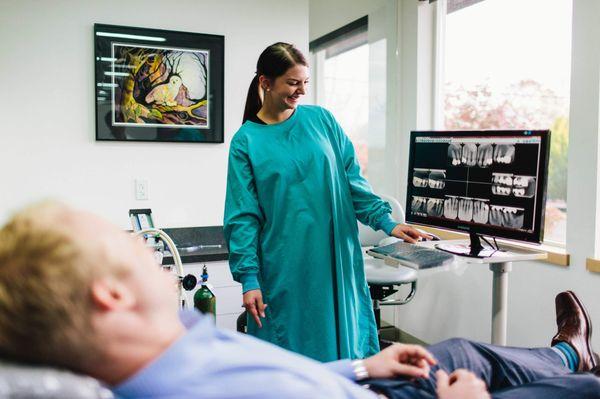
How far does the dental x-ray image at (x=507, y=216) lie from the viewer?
6.14ft

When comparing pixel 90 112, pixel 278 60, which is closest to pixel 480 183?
pixel 278 60

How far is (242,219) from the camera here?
1.81 meters

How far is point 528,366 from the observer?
1.37 meters

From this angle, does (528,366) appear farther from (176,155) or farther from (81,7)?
(81,7)

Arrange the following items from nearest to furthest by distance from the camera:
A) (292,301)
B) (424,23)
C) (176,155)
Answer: (292,301) < (176,155) < (424,23)

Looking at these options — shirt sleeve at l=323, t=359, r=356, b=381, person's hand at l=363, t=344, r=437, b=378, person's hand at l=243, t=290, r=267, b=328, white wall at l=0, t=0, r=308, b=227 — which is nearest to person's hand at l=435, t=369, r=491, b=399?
person's hand at l=363, t=344, r=437, b=378

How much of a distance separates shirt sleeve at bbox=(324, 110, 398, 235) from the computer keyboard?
0.26 feet

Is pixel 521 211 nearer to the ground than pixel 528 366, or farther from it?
farther from it

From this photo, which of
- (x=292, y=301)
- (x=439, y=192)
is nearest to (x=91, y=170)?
(x=292, y=301)

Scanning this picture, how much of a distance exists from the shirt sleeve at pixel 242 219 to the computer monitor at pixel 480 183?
27.1 inches

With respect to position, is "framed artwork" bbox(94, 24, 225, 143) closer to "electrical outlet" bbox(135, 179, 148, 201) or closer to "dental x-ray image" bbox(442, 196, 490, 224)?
"electrical outlet" bbox(135, 179, 148, 201)

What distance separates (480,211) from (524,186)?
19cm

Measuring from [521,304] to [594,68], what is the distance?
111cm

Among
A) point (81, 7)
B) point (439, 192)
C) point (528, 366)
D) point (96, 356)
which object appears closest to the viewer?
point (96, 356)
